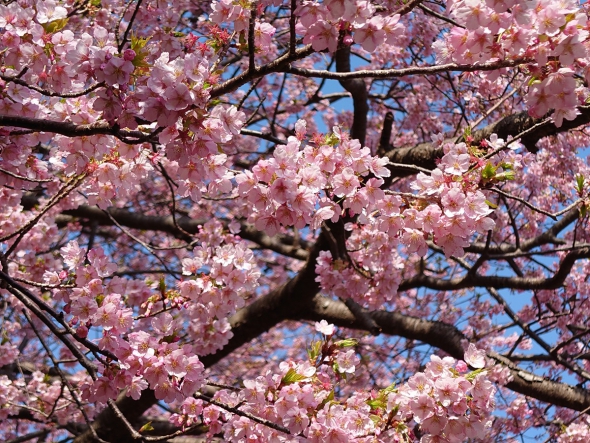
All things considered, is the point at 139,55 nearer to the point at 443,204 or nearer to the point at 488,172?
the point at 443,204

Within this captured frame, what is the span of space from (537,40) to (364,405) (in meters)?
1.61

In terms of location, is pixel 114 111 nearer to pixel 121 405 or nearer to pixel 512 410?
pixel 121 405

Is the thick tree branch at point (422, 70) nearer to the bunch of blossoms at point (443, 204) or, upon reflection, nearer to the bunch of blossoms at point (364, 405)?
the bunch of blossoms at point (443, 204)

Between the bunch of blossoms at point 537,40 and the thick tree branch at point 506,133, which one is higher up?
the thick tree branch at point 506,133

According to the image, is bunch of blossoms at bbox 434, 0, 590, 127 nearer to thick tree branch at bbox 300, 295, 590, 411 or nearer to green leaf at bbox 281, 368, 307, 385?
green leaf at bbox 281, 368, 307, 385

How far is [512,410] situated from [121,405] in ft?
12.7

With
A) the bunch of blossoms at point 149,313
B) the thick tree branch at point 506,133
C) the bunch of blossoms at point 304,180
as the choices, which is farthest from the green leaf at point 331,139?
the bunch of blossoms at point 149,313

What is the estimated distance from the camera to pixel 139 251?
848 cm

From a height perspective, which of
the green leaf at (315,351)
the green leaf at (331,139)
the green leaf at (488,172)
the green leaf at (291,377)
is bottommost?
the green leaf at (291,377)

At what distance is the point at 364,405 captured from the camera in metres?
2.51

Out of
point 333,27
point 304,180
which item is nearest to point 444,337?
point 304,180

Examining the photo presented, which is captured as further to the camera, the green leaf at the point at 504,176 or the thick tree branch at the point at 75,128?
the green leaf at the point at 504,176

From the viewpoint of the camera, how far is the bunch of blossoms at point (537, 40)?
164 cm

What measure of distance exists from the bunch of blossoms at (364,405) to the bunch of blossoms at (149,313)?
339 mm
